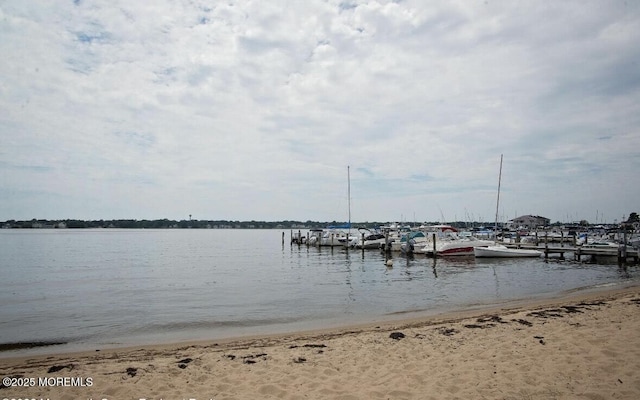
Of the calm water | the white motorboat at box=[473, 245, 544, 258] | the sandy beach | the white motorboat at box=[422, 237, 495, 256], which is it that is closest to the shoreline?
the calm water

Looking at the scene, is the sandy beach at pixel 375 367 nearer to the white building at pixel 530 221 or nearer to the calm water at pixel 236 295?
the calm water at pixel 236 295

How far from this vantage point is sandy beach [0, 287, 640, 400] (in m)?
6.85

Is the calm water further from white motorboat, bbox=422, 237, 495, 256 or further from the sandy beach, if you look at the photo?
white motorboat, bbox=422, 237, 495, 256

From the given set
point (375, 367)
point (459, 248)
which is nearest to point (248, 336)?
point (375, 367)

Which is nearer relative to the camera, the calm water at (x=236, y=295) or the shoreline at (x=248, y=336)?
the shoreline at (x=248, y=336)

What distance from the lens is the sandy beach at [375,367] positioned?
22.5 feet

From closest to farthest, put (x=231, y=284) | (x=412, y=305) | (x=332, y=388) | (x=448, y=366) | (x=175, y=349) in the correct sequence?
(x=332, y=388), (x=448, y=366), (x=175, y=349), (x=412, y=305), (x=231, y=284)

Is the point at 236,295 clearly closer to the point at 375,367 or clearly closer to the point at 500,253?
the point at 375,367

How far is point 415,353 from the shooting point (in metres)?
9.12

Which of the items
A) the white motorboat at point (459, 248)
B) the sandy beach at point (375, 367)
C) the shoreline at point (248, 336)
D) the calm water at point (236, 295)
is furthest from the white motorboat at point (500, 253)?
the sandy beach at point (375, 367)

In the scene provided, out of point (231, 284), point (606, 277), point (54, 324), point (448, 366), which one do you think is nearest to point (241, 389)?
point (448, 366)

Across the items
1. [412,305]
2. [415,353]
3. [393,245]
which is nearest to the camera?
[415,353]

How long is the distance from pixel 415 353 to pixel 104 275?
29236 millimetres

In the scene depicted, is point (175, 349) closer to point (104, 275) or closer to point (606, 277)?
point (104, 275)
